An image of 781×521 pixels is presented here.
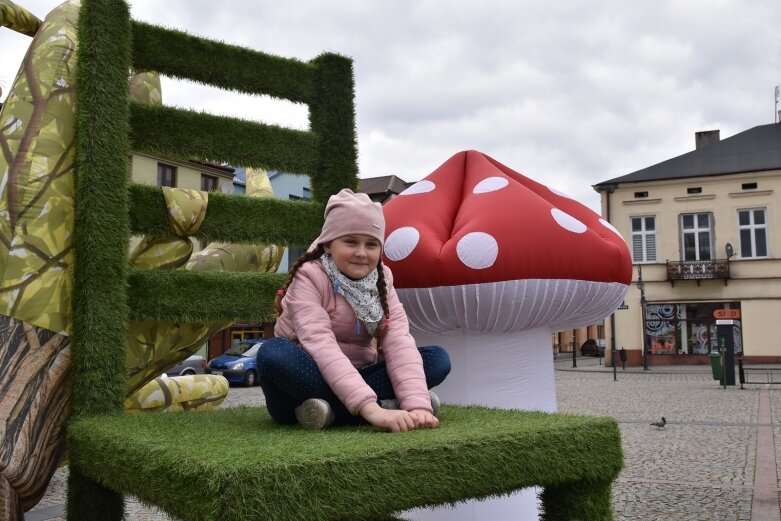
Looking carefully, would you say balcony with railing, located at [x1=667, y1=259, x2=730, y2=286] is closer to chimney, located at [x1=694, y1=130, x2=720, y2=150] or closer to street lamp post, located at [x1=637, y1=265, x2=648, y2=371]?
street lamp post, located at [x1=637, y1=265, x2=648, y2=371]

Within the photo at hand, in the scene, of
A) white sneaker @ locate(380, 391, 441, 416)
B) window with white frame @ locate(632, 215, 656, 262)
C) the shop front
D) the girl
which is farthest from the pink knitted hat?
window with white frame @ locate(632, 215, 656, 262)

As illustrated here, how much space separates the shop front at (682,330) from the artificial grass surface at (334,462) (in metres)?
24.8

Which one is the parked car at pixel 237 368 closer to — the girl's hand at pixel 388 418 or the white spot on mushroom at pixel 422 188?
the white spot on mushroom at pixel 422 188

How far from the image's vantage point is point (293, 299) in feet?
7.32

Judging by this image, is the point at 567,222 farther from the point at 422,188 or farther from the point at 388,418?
the point at 388,418

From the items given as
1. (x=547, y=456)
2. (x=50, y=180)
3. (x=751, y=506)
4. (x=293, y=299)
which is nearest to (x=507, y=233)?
(x=293, y=299)

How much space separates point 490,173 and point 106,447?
2.20m

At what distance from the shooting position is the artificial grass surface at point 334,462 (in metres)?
1.38

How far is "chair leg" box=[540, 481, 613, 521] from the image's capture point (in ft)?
6.77

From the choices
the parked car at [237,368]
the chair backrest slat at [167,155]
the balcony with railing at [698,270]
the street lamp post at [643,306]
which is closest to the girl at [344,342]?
Answer: the chair backrest slat at [167,155]

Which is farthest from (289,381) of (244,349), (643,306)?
(643,306)

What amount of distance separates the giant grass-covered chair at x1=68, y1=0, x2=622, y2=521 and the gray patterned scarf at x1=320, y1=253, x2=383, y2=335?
1.26 ft

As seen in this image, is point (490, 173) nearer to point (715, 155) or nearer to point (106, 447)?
point (106, 447)

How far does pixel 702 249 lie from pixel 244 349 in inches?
629
